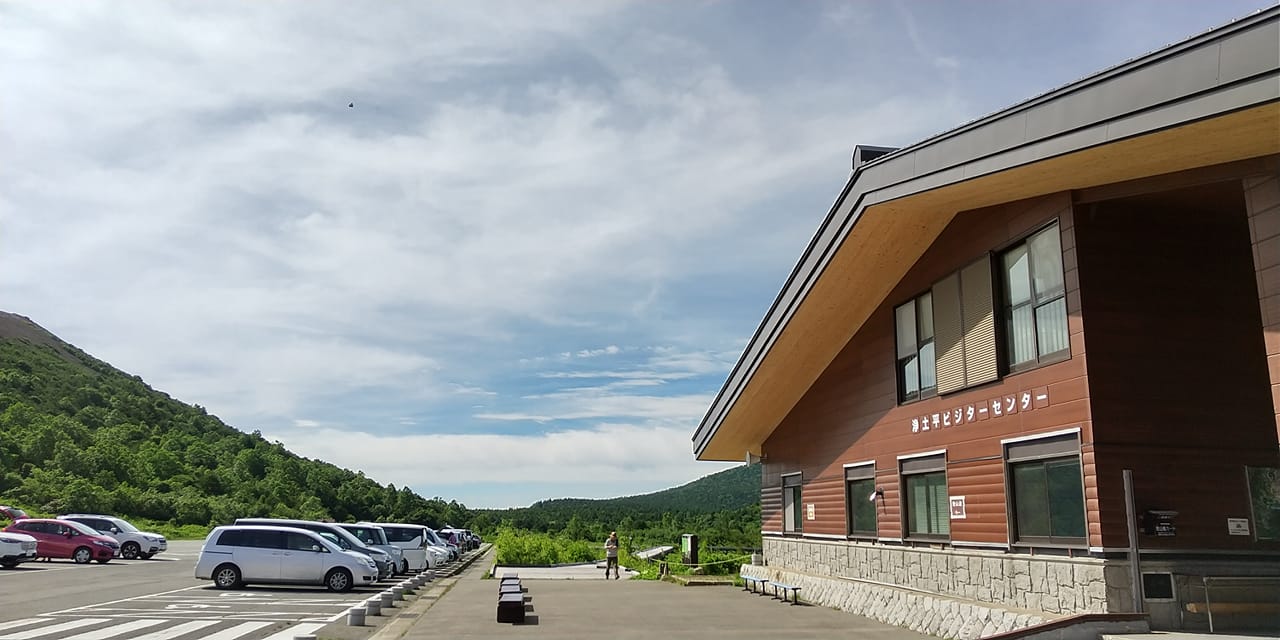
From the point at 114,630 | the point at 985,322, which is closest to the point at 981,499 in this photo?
the point at 985,322

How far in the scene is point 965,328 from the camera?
14820mm

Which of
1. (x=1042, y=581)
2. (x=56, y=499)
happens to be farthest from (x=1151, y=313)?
(x=56, y=499)

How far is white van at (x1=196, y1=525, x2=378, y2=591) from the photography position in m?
22.5

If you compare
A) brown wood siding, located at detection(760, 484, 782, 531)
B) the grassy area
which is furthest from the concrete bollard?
the grassy area

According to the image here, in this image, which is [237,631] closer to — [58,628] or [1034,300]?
[58,628]

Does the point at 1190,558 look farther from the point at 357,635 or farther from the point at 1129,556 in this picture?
the point at 357,635

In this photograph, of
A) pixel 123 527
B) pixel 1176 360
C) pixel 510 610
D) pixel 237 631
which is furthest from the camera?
pixel 123 527

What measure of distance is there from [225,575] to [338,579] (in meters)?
2.69

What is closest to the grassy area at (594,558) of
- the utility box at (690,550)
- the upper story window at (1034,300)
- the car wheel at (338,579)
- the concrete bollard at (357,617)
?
the utility box at (690,550)

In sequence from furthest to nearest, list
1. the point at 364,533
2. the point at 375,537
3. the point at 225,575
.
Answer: the point at 375,537, the point at 364,533, the point at 225,575

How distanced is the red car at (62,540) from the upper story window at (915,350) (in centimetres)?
2869

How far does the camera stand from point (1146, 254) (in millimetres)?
12102

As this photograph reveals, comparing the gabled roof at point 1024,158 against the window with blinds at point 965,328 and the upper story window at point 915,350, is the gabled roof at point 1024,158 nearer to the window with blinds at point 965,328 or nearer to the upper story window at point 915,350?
the upper story window at point 915,350

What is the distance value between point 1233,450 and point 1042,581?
2899 mm
